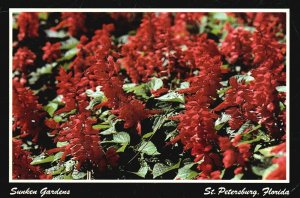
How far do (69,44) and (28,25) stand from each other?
22.9 inches

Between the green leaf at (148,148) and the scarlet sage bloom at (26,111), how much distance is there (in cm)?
103

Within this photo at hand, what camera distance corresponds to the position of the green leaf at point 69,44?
5.63 metres

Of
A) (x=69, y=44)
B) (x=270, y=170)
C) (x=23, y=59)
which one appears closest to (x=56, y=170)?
(x=270, y=170)

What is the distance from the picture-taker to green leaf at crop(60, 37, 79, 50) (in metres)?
5.63

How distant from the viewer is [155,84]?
13.5 feet

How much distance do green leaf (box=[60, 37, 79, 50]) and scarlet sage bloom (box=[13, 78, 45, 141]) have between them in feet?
5.49

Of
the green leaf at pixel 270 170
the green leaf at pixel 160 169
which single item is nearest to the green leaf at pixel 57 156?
the green leaf at pixel 160 169

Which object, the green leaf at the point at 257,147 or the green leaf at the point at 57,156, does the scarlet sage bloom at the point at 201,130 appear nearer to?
the green leaf at the point at 257,147

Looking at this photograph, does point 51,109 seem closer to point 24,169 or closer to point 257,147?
point 24,169

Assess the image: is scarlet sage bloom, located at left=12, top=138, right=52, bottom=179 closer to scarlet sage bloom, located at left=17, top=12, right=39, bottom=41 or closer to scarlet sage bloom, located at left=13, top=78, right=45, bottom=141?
scarlet sage bloom, located at left=13, top=78, right=45, bottom=141

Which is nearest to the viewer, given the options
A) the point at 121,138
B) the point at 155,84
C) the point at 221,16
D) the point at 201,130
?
the point at 201,130
